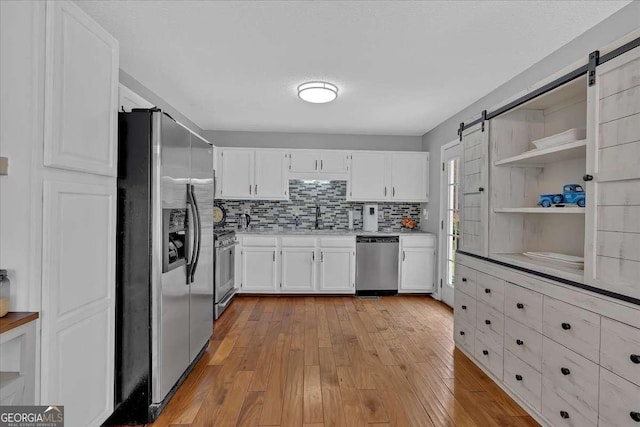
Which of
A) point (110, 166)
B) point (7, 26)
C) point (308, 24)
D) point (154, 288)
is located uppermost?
point (308, 24)

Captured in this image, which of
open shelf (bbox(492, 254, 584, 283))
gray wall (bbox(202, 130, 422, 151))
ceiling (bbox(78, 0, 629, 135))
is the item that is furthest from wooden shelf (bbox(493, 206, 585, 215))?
gray wall (bbox(202, 130, 422, 151))

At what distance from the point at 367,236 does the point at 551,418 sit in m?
3.16

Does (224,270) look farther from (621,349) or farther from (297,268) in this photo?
(621,349)

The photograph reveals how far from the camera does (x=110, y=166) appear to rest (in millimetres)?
1710

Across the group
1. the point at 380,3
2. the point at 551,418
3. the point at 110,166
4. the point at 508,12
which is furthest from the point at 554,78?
the point at 110,166

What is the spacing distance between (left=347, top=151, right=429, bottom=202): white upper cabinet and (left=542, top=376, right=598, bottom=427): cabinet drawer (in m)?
3.49

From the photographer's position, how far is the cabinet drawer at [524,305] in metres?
2.00

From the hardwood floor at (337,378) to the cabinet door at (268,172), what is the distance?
1.91 meters

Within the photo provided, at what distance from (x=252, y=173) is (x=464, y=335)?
3.54 m

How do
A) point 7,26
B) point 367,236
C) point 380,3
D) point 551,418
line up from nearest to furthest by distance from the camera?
point 7,26 < point 551,418 < point 380,3 < point 367,236

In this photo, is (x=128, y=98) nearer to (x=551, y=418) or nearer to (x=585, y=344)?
(x=585, y=344)

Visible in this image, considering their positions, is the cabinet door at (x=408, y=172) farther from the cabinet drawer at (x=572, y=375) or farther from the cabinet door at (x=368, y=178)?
the cabinet drawer at (x=572, y=375)

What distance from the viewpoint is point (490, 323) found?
2.50 m

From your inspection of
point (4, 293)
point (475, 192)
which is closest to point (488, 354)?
point (475, 192)
